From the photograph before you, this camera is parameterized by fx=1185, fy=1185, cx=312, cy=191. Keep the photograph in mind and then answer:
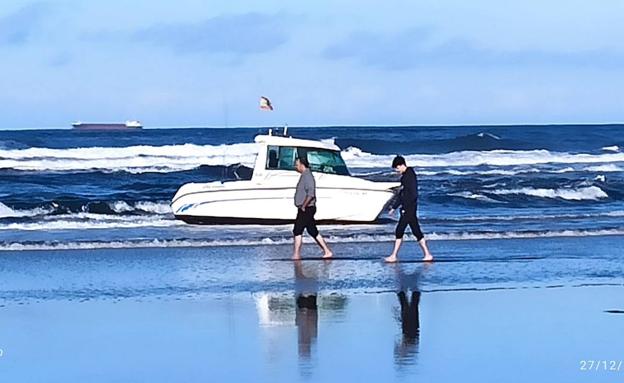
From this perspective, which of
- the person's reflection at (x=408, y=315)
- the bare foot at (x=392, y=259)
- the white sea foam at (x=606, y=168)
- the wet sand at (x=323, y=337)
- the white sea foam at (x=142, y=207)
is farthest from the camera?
the white sea foam at (x=606, y=168)

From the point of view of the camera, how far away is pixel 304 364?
9.41 meters

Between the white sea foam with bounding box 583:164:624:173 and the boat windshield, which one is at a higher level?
the boat windshield

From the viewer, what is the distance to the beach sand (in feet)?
30.6

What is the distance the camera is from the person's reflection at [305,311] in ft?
33.8

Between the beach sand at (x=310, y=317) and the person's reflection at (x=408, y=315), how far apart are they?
0.02m

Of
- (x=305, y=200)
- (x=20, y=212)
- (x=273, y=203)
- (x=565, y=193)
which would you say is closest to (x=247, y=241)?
(x=273, y=203)

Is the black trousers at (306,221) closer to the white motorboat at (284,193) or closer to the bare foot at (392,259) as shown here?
the bare foot at (392,259)

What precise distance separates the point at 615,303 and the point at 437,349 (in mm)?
3323

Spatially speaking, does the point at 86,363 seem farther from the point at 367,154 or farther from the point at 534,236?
the point at 367,154

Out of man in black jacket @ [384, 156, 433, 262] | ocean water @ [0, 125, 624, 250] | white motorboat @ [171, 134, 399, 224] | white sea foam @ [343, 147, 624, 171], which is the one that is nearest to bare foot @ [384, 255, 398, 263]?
man in black jacket @ [384, 156, 433, 262]

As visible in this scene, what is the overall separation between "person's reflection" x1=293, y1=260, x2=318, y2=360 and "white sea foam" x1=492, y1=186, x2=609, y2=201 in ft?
58.5

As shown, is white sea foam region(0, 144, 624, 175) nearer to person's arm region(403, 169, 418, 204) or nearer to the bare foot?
the bare foot

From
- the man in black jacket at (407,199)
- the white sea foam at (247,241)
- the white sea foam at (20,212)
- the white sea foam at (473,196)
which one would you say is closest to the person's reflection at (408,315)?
the man in black jacket at (407,199)

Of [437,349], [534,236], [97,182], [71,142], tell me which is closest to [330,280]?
[437,349]
